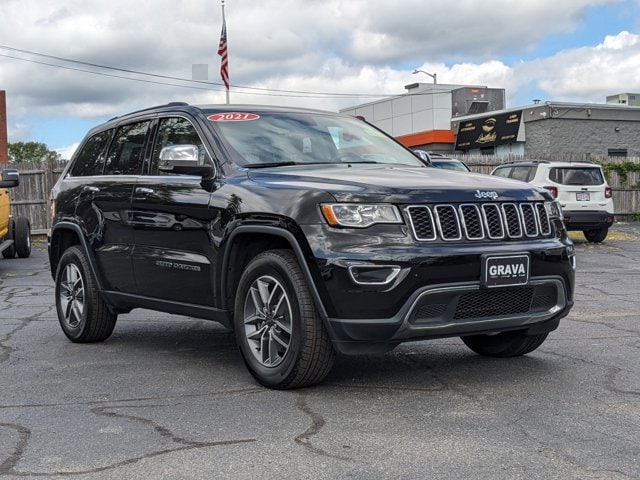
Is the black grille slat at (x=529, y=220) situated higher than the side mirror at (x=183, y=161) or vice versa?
the side mirror at (x=183, y=161)

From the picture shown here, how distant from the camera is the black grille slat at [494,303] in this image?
4.98 metres

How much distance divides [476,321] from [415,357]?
1.33 metres

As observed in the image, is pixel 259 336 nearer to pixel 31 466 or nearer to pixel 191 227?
pixel 191 227

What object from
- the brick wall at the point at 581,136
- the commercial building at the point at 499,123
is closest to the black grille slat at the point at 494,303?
the commercial building at the point at 499,123

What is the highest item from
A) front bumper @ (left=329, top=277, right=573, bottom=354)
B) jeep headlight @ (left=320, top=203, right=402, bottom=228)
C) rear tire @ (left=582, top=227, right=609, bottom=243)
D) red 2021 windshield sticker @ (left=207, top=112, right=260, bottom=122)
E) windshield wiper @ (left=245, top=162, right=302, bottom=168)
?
red 2021 windshield sticker @ (left=207, top=112, right=260, bottom=122)

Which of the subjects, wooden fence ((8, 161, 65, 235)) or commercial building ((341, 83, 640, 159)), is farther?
commercial building ((341, 83, 640, 159))

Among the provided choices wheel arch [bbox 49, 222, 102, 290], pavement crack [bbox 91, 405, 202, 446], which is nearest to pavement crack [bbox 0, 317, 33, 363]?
wheel arch [bbox 49, 222, 102, 290]

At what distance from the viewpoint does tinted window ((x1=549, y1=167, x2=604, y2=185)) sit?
57.6 feet

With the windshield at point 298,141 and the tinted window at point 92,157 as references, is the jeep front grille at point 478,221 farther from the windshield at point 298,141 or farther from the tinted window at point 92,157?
the tinted window at point 92,157

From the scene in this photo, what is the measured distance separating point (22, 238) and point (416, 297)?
13264 millimetres

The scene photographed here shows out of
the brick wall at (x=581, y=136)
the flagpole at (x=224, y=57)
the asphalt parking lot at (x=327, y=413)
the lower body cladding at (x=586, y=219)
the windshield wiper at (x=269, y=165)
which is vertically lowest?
the asphalt parking lot at (x=327, y=413)

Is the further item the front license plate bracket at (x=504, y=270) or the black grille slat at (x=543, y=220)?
the black grille slat at (x=543, y=220)

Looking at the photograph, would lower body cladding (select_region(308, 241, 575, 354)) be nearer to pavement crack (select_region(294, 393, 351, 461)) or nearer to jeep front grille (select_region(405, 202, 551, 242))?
jeep front grille (select_region(405, 202, 551, 242))

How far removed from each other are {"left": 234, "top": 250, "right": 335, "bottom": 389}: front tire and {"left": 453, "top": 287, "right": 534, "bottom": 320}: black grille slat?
2.58 feet
